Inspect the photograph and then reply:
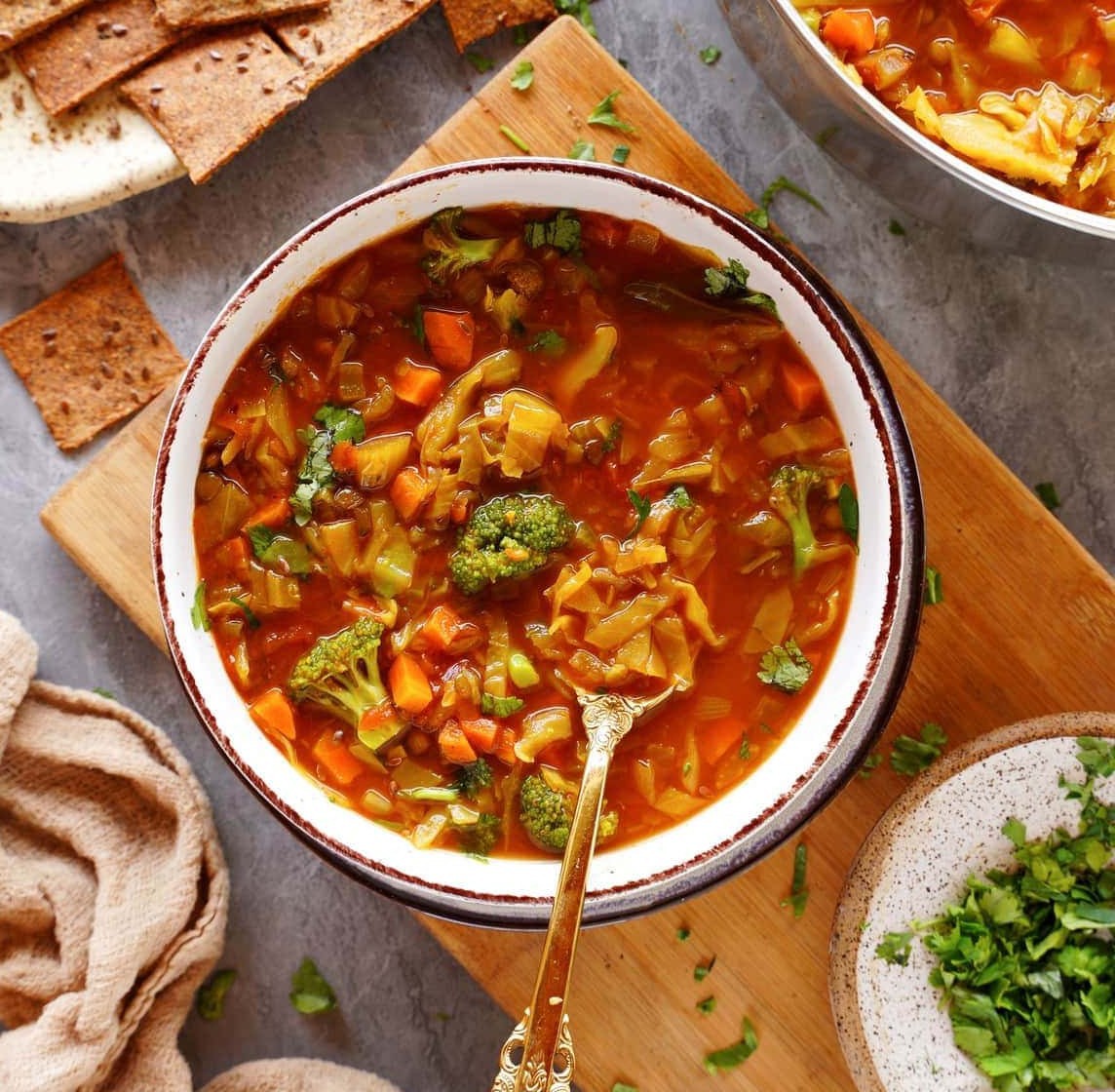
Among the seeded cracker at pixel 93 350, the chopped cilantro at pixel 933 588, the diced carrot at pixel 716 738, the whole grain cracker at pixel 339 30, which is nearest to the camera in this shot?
the diced carrot at pixel 716 738

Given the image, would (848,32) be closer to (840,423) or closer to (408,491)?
(840,423)

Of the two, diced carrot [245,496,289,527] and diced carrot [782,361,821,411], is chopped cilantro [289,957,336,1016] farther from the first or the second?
diced carrot [782,361,821,411]

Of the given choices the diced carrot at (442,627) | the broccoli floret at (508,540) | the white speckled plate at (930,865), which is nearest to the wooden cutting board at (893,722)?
the white speckled plate at (930,865)

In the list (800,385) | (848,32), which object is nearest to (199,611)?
(800,385)

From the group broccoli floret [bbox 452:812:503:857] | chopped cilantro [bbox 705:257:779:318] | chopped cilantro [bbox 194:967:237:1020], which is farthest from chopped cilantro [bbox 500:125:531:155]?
chopped cilantro [bbox 194:967:237:1020]

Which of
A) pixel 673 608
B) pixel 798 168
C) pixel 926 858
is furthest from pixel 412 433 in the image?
pixel 926 858

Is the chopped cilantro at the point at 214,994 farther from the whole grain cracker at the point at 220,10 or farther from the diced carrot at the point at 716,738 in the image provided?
the whole grain cracker at the point at 220,10
